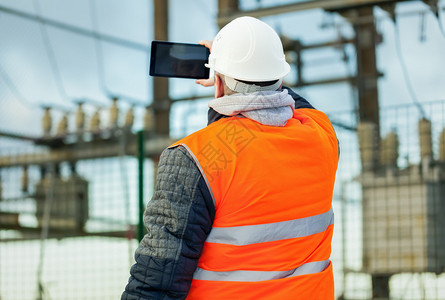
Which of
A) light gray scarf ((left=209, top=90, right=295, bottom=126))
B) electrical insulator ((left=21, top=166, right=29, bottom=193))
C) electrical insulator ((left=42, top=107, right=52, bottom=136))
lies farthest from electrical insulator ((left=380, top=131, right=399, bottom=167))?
electrical insulator ((left=42, top=107, right=52, bottom=136))

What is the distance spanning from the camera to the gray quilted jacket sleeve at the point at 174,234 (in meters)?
1.73

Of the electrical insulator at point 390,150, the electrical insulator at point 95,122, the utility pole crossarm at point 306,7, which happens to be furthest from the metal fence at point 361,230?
the electrical insulator at point 95,122

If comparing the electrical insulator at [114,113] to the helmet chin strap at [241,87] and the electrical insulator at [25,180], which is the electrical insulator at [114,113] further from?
the helmet chin strap at [241,87]

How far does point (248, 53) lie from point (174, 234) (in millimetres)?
604

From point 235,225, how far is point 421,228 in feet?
13.0

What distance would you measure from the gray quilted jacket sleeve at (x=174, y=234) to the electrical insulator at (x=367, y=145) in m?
4.15

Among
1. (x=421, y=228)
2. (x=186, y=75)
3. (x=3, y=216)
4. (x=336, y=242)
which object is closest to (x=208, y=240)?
(x=186, y=75)

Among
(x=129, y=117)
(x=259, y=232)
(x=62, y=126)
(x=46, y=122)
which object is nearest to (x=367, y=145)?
(x=129, y=117)

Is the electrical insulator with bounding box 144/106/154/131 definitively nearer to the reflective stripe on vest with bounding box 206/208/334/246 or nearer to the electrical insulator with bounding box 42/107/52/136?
the electrical insulator with bounding box 42/107/52/136

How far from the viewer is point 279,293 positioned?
1834 millimetres

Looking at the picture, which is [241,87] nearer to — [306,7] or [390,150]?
[390,150]

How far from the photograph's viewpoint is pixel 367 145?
5789mm

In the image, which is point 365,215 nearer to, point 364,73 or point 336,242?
point 336,242

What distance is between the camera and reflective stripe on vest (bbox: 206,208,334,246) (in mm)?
1811
